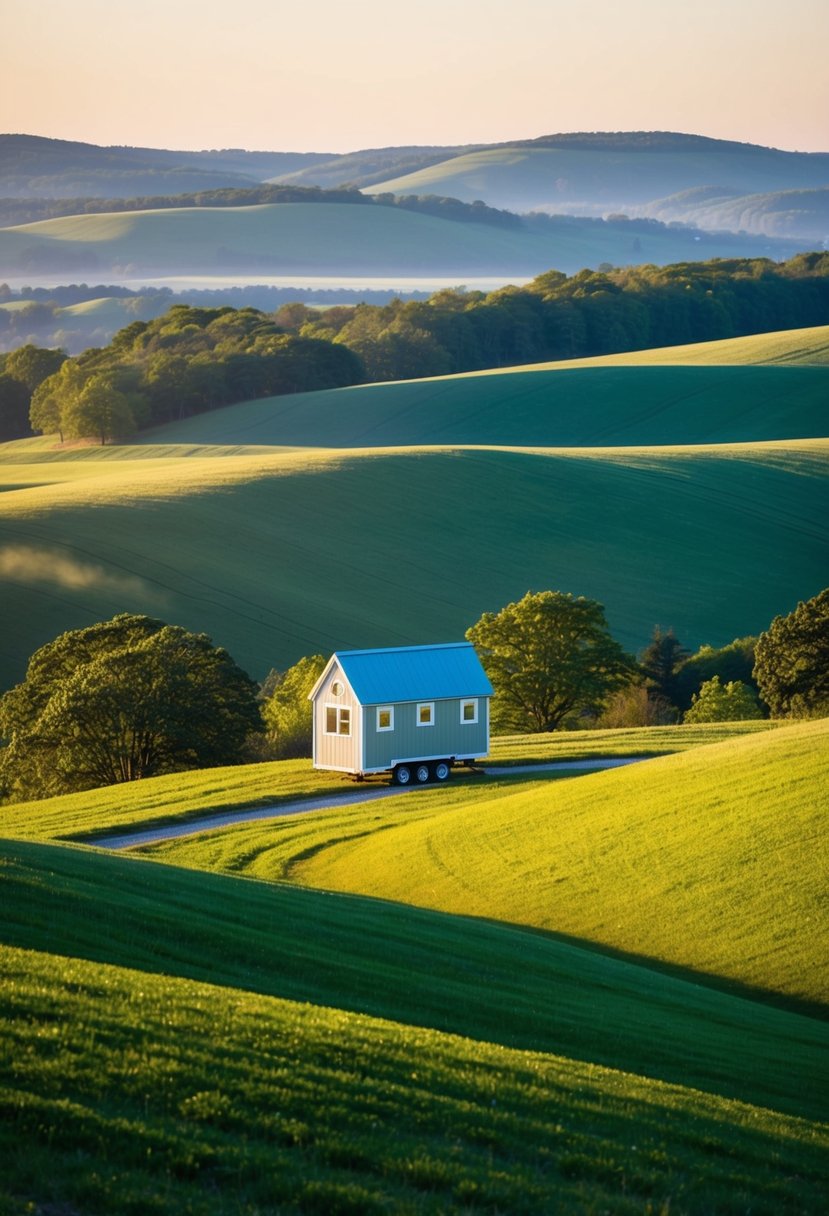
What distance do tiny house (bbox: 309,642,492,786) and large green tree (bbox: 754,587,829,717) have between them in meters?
17.2

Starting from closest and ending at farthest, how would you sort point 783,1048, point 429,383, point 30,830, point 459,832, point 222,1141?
point 222,1141 < point 783,1048 < point 459,832 < point 30,830 < point 429,383

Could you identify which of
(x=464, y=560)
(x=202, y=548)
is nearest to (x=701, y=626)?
(x=464, y=560)

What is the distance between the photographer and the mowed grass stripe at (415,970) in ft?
55.9

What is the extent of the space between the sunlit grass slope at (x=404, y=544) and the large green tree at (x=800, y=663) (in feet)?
47.4

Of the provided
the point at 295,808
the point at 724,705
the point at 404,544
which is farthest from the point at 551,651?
the point at 404,544

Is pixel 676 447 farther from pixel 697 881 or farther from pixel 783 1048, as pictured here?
pixel 783 1048

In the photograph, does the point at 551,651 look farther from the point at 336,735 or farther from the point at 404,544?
the point at 404,544

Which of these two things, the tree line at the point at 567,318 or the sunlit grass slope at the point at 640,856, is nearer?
the sunlit grass slope at the point at 640,856

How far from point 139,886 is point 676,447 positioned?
101 meters

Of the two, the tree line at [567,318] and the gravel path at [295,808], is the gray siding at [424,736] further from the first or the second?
the tree line at [567,318]

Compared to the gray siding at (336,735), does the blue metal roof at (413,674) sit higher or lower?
higher

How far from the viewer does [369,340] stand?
6713 inches

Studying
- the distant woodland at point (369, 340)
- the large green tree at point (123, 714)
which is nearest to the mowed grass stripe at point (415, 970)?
the large green tree at point (123, 714)

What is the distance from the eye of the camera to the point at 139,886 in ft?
72.9
